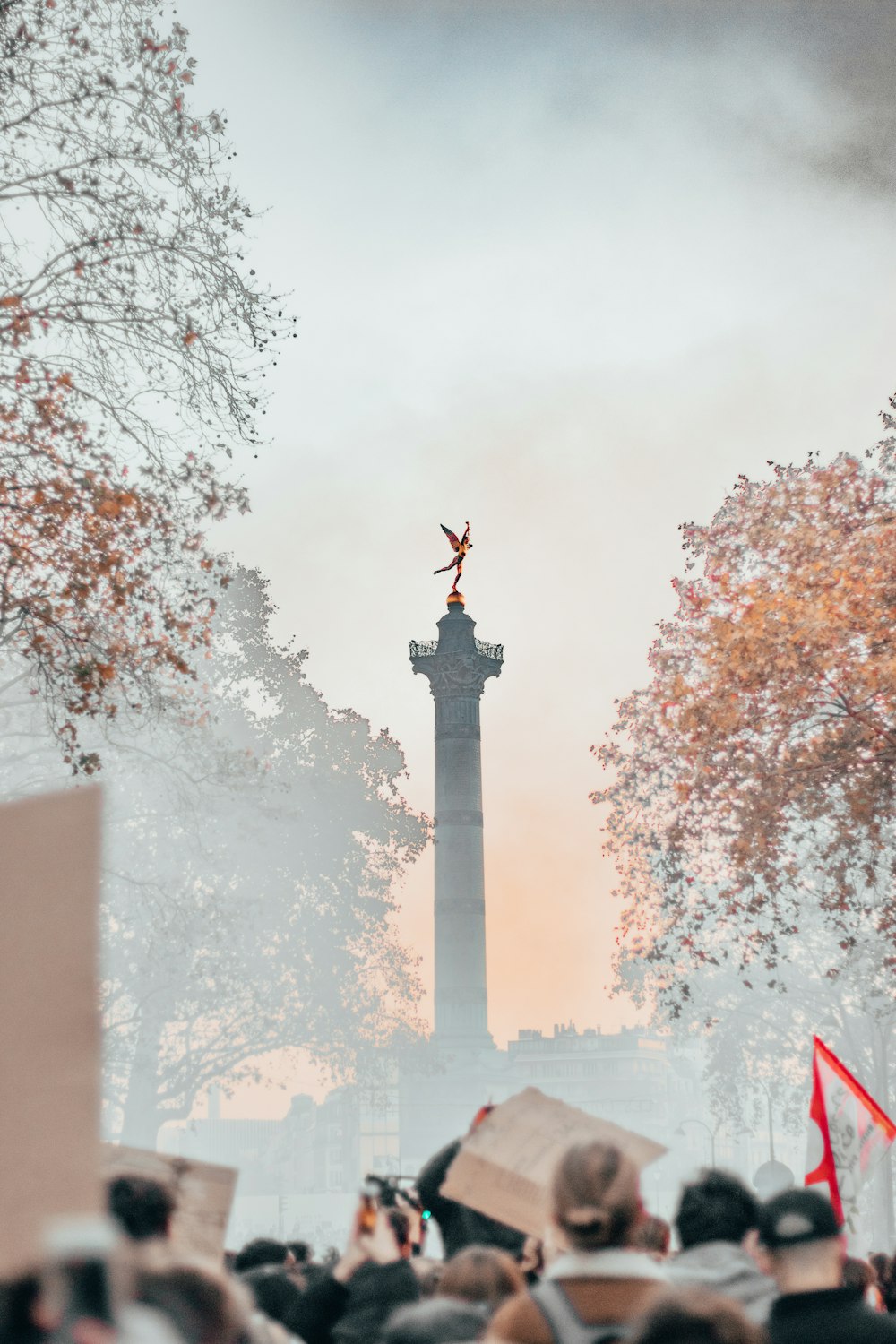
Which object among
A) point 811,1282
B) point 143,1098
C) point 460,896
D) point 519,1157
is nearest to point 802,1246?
point 811,1282

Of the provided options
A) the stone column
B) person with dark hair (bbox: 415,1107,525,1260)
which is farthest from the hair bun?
the stone column

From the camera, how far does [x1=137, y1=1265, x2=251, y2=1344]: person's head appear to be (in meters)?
2.71

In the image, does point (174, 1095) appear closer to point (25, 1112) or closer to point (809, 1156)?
point (809, 1156)

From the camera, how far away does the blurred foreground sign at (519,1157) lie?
15.2ft

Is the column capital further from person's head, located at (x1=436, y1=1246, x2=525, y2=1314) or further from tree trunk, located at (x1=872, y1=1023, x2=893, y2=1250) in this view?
person's head, located at (x1=436, y1=1246, x2=525, y2=1314)

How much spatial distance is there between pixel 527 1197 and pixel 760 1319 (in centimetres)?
89

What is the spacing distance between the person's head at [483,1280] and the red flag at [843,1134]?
185 inches

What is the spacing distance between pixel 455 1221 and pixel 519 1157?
103 centimetres

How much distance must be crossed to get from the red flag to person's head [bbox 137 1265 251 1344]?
19.5 feet

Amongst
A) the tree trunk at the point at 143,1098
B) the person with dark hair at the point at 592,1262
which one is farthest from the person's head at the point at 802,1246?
the tree trunk at the point at 143,1098

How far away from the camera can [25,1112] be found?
104 inches

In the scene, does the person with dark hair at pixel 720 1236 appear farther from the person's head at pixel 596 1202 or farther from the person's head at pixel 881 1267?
the person's head at pixel 881 1267

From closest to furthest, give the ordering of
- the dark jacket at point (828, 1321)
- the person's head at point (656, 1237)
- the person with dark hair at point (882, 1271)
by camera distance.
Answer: the dark jacket at point (828, 1321) → the person's head at point (656, 1237) → the person with dark hair at point (882, 1271)

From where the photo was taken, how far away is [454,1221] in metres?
5.62
